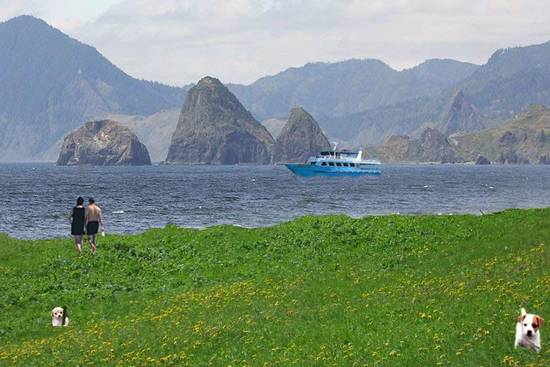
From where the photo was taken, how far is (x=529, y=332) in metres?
14.3

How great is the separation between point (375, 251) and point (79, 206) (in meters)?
14.4

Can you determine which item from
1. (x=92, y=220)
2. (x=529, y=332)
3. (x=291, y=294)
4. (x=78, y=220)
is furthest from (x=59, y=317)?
(x=529, y=332)

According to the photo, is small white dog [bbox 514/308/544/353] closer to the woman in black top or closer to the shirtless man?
the woman in black top

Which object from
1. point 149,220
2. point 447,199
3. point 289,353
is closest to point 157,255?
point 289,353

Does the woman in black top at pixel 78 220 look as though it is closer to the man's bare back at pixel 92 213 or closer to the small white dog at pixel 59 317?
the man's bare back at pixel 92 213

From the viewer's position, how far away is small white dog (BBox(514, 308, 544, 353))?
46.9 ft

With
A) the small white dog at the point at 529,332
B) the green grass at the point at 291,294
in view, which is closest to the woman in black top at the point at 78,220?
the green grass at the point at 291,294

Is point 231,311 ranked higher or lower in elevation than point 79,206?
lower

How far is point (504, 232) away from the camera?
31688 millimetres

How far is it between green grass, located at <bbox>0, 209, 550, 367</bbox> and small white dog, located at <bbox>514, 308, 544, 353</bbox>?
0.70 feet

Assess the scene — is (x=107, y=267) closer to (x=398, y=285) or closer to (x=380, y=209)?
(x=398, y=285)

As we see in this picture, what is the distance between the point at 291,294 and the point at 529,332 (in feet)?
35.3

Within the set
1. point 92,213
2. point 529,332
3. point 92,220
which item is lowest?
point 529,332

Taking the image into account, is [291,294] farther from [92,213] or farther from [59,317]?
[92,213]
